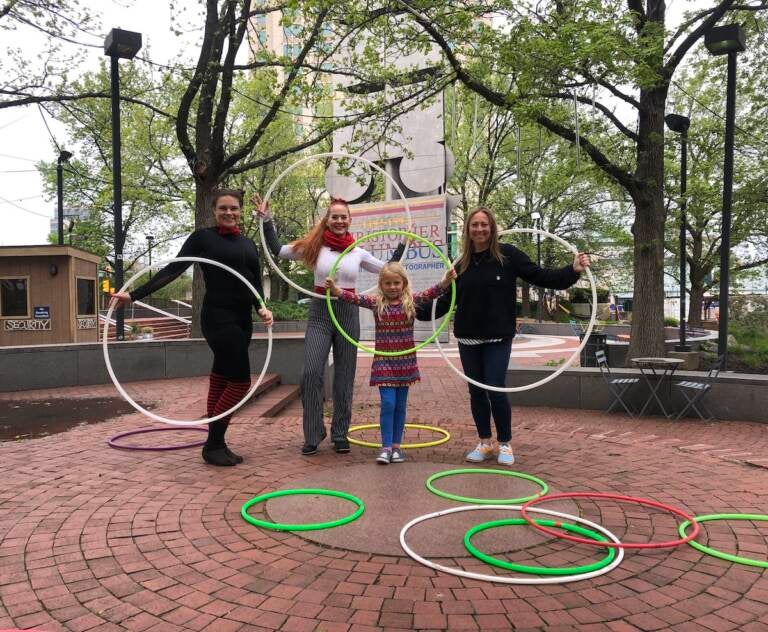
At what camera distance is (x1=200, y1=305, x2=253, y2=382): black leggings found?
488 cm

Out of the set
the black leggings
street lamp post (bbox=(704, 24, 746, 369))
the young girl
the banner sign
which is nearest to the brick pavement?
the young girl

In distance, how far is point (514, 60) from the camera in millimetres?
8789

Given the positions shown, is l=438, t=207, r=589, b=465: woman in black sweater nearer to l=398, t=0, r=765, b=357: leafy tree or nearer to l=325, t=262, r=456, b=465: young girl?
l=325, t=262, r=456, b=465: young girl

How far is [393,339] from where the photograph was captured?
16.8 feet

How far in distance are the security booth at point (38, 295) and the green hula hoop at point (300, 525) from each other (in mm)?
15150

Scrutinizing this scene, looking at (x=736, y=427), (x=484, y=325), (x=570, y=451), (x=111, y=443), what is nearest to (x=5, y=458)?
(x=111, y=443)

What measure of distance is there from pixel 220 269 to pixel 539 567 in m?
3.30

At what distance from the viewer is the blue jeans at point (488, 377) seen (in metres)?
5.02

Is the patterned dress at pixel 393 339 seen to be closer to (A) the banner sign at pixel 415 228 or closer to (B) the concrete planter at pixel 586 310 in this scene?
(A) the banner sign at pixel 415 228

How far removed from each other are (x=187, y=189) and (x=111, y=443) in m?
25.5

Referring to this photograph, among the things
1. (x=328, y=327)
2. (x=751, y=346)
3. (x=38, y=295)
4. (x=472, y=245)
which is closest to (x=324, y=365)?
(x=328, y=327)

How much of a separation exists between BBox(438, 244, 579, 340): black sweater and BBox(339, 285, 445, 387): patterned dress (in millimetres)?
258

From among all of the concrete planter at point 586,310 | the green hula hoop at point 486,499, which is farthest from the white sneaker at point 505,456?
the concrete planter at point 586,310

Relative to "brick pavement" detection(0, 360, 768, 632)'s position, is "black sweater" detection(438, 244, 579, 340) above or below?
above
